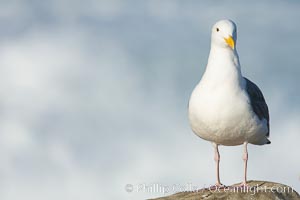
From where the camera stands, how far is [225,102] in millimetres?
19953

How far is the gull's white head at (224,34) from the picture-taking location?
67.2ft

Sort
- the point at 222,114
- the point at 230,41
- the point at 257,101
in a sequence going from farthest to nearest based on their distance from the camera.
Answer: the point at 257,101, the point at 230,41, the point at 222,114

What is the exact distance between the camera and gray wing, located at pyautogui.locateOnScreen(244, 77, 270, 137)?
21.0 m

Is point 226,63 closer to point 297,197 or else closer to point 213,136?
point 213,136

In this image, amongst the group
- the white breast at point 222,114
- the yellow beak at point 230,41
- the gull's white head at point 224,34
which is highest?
the gull's white head at point 224,34

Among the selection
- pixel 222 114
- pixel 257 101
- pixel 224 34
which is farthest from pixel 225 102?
pixel 224 34

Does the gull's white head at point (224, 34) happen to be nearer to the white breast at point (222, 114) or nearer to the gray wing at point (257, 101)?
the white breast at point (222, 114)

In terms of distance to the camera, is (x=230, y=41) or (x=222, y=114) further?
(x=230, y=41)

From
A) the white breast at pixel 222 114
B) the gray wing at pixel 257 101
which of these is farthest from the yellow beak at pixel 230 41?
the gray wing at pixel 257 101

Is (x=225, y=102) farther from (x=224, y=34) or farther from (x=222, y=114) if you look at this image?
(x=224, y=34)

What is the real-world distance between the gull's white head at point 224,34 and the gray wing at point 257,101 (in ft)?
4.98

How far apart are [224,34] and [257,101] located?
2.36 m

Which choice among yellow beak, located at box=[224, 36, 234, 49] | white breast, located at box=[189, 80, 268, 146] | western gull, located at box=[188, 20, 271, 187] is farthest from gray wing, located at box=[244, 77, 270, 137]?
yellow beak, located at box=[224, 36, 234, 49]

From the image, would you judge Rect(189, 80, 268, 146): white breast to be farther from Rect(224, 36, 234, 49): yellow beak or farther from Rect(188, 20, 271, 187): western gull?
Rect(224, 36, 234, 49): yellow beak
